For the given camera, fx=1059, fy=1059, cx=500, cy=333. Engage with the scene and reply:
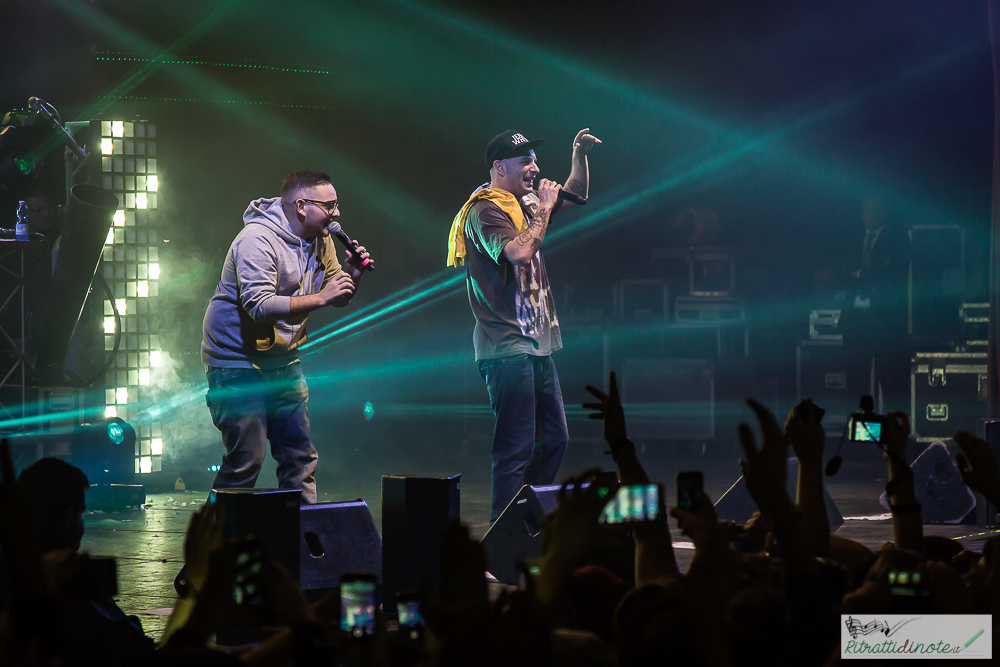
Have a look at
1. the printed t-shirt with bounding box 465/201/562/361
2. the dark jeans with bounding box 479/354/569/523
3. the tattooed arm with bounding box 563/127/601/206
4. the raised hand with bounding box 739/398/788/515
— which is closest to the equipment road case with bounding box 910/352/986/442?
the tattooed arm with bounding box 563/127/601/206

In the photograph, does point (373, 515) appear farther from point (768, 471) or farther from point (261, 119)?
point (261, 119)

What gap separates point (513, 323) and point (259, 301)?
3.96 feet

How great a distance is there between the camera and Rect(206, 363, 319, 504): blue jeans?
4711mm

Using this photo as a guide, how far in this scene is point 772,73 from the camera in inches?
414

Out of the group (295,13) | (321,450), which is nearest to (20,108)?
(295,13)

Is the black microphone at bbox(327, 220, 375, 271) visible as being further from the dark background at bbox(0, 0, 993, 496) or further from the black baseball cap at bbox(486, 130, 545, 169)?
the dark background at bbox(0, 0, 993, 496)

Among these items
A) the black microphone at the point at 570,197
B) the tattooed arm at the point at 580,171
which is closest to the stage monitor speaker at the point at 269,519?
the black microphone at the point at 570,197

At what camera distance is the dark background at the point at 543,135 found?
392 inches

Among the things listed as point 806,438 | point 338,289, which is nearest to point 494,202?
point 338,289

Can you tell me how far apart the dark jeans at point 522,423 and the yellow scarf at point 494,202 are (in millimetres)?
630

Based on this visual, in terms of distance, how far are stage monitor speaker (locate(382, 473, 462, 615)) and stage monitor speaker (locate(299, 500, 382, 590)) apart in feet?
0.38

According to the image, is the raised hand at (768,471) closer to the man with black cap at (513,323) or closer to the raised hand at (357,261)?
the man with black cap at (513,323)

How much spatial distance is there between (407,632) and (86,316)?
703 centimetres

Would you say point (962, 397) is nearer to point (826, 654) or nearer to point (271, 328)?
point (271, 328)
